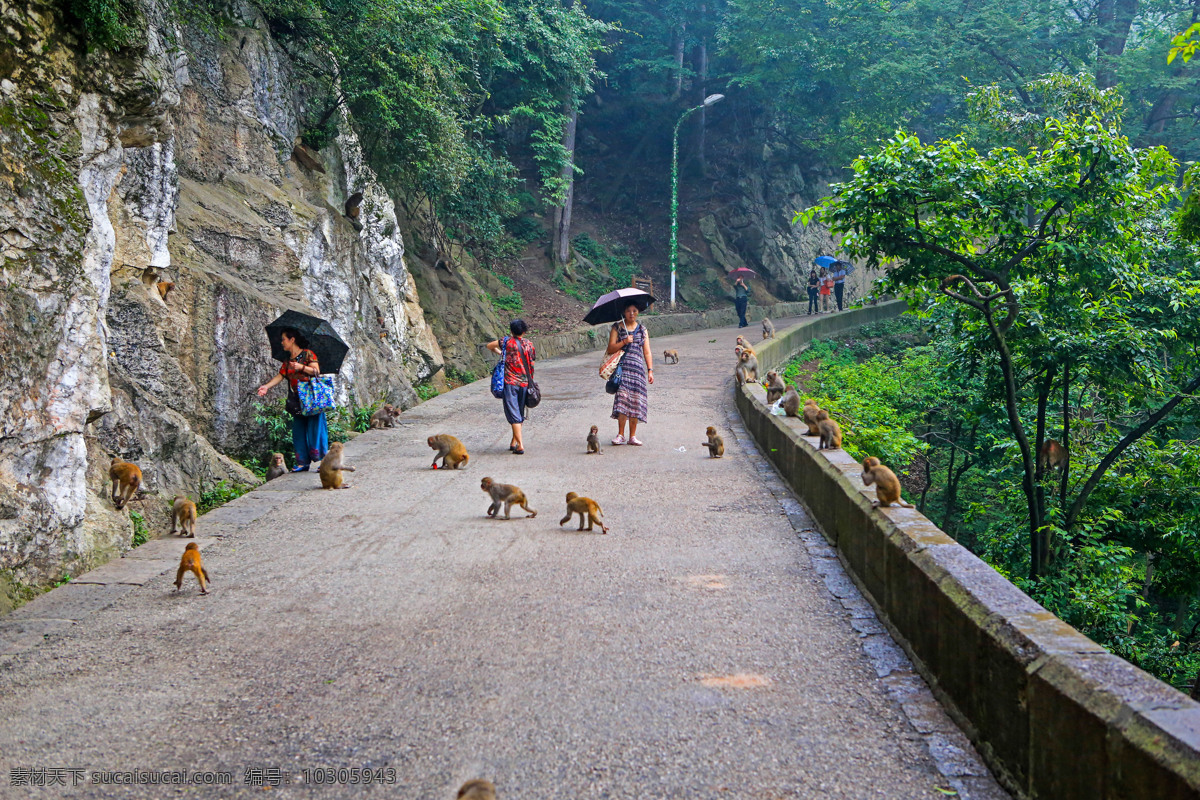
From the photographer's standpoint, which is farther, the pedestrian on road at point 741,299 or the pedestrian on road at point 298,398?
the pedestrian on road at point 741,299

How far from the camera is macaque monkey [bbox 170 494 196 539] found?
8.09 metres

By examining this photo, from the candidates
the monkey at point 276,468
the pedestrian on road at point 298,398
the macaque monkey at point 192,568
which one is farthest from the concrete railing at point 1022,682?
the monkey at point 276,468

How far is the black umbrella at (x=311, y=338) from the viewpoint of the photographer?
10766 millimetres

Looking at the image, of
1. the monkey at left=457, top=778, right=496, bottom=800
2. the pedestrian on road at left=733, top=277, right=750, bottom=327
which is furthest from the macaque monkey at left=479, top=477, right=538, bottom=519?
the pedestrian on road at left=733, top=277, right=750, bottom=327

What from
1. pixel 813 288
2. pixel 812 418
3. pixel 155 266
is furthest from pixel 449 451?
pixel 813 288

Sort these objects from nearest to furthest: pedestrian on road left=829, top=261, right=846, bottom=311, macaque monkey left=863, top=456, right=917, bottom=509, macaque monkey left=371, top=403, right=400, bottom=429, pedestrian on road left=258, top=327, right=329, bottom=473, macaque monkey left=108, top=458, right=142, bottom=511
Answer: macaque monkey left=863, top=456, right=917, bottom=509 < macaque monkey left=108, top=458, right=142, bottom=511 < pedestrian on road left=258, top=327, right=329, bottom=473 < macaque monkey left=371, top=403, right=400, bottom=429 < pedestrian on road left=829, top=261, right=846, bottom=311

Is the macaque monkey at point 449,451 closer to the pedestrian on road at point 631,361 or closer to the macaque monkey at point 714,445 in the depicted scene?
the pedestrian on road at point 631,361

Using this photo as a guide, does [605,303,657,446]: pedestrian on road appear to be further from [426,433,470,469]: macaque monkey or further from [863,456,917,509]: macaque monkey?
[863,456,917,509]: macaque monkey

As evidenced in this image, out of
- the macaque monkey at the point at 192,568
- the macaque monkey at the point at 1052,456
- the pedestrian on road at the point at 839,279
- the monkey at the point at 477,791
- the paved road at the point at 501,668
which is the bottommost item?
the macaque monkey at the point at 1052,456

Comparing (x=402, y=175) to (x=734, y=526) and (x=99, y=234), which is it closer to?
(x=99, y=234)

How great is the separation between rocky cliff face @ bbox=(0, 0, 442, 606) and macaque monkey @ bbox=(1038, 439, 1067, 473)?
1101 centimetres

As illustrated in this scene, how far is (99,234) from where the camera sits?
8.16 m

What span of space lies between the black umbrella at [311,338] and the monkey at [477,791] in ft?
26.8

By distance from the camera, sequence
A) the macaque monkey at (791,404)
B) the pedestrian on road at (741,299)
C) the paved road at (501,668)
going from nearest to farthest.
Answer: the paved road at (501,668), the macaque monkey at (791,404), the pedestrian on road at (741,299)
